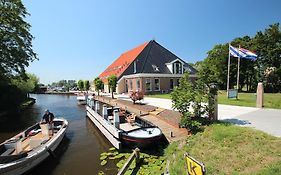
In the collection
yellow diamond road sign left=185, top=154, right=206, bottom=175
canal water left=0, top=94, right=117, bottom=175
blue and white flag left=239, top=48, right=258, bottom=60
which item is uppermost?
blue and white flag left=239, top=48, right=258, bottom=60

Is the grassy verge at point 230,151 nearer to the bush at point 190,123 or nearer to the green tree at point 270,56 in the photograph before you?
the bush at point 190,123

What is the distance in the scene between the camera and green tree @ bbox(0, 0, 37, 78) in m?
22.2

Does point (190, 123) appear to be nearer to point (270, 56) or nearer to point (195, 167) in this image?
point (195, 167)

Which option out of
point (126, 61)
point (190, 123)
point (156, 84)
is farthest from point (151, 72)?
point (190, 123)

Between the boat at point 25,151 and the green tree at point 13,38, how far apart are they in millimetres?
14503

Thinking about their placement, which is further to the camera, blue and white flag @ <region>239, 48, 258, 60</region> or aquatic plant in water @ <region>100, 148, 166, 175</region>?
blue and white flag @ <region>239, 48, 258, 60</region>

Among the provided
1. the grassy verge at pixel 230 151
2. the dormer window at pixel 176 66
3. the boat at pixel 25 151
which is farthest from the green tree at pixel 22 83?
the grassy verge at pixel 230 151

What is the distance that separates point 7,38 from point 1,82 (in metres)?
5.48

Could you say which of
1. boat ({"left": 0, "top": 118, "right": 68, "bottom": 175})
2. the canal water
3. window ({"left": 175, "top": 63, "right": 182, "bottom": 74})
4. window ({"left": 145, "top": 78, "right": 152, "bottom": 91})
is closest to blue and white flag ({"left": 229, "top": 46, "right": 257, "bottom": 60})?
window ({"left": 145, "top": 78, "right": 152, "bottom": 91})

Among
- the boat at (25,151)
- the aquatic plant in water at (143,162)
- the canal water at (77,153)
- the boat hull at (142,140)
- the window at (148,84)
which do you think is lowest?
the canal water at (77,153)

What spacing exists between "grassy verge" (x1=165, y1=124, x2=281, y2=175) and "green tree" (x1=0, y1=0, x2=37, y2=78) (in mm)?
23059

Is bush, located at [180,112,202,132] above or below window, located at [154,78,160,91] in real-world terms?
below

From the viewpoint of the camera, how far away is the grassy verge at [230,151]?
18.1 feet

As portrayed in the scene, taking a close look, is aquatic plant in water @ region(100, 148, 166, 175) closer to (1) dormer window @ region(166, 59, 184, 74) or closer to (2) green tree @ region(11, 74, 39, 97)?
(2) green tree @ region(11, 74, 39, 97)
